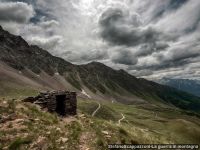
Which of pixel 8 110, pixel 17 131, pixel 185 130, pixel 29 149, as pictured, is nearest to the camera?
pixel 29 149

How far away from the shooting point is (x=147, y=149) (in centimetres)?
2672

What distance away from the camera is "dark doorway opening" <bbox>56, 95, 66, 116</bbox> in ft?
118

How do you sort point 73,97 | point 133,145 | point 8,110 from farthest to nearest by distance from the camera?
point 73,97 → point 8,110 → point 133,145

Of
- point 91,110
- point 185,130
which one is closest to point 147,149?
point 185,130

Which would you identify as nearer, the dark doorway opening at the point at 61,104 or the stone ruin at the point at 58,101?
the stone ruin at the point at 58,101

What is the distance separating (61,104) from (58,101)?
2.02 ft

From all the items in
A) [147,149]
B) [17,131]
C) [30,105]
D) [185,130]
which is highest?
[30,105]

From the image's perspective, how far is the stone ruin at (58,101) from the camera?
112 ft

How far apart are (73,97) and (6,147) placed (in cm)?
1672

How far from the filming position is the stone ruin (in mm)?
34250

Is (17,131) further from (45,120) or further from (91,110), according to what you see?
(91,110)

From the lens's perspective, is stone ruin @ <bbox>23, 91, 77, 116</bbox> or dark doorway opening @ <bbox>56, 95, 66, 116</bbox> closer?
stone ruin @ <bbox>23, 91, 77, 116</bbox>

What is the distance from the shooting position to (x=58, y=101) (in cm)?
3672

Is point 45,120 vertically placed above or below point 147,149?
above
